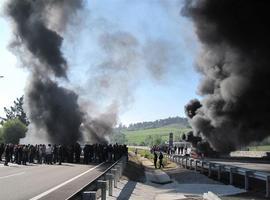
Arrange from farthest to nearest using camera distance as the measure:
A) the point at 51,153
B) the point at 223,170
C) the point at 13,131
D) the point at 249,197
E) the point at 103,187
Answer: the point at 13,131 < the point at 51,153 < the point at 223,170 < the point at 249,197 < the point at 103,187

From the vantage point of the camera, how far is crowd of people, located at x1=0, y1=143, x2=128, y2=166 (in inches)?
1323

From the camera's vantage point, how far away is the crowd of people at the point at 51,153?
33597 mm

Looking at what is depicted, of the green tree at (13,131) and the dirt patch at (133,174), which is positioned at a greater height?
the green tree at (13,131)

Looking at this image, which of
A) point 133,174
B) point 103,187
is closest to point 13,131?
point 133,174

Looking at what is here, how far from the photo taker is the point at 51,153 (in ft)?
114

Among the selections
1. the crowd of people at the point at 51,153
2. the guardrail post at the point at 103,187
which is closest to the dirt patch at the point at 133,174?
the crowd of people at the point at 51,153

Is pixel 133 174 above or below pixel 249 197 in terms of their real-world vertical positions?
above

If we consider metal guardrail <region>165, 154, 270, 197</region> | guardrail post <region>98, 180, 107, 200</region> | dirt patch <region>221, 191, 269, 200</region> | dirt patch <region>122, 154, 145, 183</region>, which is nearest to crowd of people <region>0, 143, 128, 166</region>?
dirt patch <region>122, 154, 145, 183</region>

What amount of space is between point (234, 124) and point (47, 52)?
99.9 ft

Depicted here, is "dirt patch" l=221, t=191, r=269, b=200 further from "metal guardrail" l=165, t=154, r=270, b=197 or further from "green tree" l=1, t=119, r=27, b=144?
"green tree" l=1, t=119, r=27, b=144

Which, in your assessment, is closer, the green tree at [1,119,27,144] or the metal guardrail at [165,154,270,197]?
the metal guardrail at [165,154,270,197]

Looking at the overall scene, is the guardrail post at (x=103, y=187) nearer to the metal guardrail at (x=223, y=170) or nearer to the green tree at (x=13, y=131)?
the metal guardrail at (x=223, y=170)

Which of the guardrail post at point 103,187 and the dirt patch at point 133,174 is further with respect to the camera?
the dirt patch at point 133,174

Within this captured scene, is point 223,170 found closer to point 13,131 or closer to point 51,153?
point 51,153
